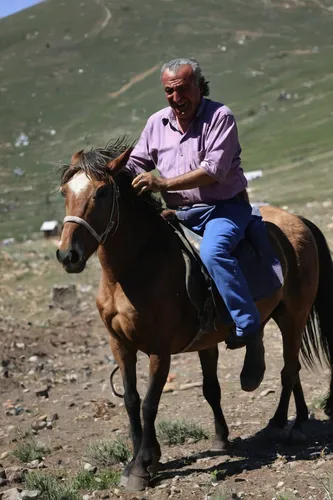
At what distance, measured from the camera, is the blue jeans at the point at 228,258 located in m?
5.12

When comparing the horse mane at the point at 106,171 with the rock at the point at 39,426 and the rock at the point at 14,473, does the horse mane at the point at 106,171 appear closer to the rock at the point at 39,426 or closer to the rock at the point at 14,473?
the rock at the point at 14,473

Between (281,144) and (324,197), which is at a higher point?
(324,197)

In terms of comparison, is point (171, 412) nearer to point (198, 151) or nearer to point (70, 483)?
point (70, 483)

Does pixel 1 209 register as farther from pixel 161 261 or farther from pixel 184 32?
pixel 184 32

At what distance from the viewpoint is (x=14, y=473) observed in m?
5.75

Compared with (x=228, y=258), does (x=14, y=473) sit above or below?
below

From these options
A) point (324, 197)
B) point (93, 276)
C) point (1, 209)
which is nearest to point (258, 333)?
point (93, 276)

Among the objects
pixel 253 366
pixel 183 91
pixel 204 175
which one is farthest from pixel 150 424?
pixel 183 91

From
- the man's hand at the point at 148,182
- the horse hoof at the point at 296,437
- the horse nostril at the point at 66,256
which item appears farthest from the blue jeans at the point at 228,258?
the horse hoof at the point at 296,437

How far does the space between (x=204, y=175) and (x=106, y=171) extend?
64 cm

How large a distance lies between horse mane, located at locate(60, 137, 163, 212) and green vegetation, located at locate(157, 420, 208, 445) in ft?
6.75

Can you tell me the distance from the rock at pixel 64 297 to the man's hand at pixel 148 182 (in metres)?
7.41

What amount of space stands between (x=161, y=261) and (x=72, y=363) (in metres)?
4.98

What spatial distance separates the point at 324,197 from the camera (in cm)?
1906
